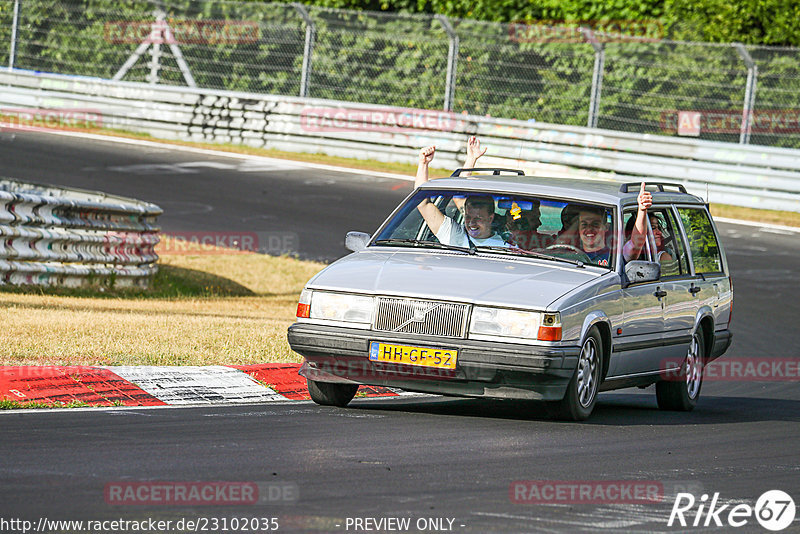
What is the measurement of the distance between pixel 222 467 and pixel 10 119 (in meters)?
23.3

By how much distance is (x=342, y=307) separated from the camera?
830 cm

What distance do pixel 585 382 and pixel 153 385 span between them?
2.81 metres

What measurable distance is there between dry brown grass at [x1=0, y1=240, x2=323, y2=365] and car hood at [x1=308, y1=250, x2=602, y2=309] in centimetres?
188

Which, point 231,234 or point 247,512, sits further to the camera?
point 231,234

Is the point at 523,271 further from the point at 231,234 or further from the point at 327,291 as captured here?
the point at 231,234

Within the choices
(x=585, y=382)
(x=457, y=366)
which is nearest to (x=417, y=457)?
(x=457, y=366)

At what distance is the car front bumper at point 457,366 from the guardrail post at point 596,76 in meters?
16.6

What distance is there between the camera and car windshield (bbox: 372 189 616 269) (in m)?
9.12

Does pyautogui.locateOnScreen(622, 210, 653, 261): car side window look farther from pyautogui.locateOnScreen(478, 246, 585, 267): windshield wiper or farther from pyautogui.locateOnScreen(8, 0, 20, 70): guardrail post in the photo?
pyautogui.locateOnScreen(8, 0, 20, 70): guardrail post

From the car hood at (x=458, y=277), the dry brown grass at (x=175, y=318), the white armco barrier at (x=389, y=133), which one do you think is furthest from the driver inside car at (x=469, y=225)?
the white armco barrier at (x=389, y=133)

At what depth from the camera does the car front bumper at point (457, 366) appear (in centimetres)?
792

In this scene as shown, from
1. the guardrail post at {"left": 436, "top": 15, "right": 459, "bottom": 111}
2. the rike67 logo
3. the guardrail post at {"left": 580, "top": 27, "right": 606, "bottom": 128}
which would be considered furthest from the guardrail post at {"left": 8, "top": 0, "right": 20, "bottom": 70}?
the rike67 logo

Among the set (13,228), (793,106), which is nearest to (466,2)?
(793,106)

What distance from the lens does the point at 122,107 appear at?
27.8 metres
